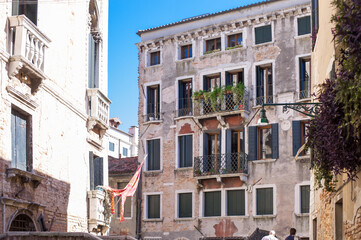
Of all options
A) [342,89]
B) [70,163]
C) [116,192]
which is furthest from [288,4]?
[342,89]

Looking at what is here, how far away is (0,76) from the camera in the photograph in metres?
12.5

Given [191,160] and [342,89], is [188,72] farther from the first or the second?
[342,89]

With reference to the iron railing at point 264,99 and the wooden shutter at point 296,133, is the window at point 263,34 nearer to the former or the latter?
the iron railing at point 264,99

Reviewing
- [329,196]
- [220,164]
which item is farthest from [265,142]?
[329,196]

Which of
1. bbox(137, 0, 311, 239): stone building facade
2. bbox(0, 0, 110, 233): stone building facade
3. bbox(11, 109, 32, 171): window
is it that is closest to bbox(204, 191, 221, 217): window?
bbox(137, 0, 311, 239): stone building facade

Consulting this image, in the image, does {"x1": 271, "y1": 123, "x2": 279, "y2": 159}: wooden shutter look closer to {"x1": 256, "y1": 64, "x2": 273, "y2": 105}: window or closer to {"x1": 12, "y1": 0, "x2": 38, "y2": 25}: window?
{"x1": 256, "y1": 64, "x2": 273, "y2": 105}: window

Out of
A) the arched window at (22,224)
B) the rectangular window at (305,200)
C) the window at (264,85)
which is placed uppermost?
the window at (264,85)

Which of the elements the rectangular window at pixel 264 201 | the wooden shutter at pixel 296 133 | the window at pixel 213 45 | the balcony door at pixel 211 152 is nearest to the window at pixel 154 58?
the window at pixel 213 45

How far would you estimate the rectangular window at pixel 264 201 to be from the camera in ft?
86.2

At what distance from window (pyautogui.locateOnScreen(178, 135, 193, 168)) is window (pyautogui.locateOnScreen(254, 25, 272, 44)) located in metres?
5.20

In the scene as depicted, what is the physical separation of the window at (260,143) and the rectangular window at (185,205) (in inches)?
136

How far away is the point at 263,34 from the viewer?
27844 mm

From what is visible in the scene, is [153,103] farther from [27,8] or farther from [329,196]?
[329,196]

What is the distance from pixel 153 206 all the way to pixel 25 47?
56.2 ft
